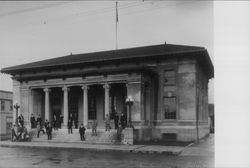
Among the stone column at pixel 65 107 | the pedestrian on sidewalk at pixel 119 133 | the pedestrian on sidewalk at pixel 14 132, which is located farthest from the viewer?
the stone column at pixel 65 107

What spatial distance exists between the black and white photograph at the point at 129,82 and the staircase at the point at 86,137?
63mm

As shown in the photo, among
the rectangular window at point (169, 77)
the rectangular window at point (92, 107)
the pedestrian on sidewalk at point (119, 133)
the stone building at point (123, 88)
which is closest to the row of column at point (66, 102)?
the stone building at point (123, 88)

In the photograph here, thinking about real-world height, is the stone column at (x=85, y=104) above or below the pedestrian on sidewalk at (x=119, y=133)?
above

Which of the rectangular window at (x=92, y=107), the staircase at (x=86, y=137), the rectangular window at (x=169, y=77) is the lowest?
the staircase at (x=86, y=137)

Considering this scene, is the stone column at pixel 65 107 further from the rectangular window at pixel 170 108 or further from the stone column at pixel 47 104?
the rectangular window at pixel 170 108

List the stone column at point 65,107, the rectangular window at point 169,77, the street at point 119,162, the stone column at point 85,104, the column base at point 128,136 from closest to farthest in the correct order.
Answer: the street at point 119,162, the column base at point 128,136, the rectangular window at point 169,77, the stone column at point 85,104, the stone column at point 65,107

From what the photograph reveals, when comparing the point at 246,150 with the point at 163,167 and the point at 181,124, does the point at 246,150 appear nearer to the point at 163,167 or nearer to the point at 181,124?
the point at 163,167

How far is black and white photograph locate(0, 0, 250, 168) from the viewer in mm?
6988

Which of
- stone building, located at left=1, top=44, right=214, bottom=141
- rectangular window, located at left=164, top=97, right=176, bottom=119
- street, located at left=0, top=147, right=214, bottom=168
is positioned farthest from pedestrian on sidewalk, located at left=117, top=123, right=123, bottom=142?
street, located at left=0, top=147, right=214, bottom=168

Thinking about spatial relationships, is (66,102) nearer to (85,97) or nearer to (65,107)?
(65,107)

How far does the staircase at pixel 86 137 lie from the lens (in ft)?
57.2

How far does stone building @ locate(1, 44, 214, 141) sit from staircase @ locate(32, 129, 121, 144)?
103cm

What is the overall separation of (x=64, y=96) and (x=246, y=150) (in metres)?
14.4

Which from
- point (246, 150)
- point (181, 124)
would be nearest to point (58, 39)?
point (246, 150)
